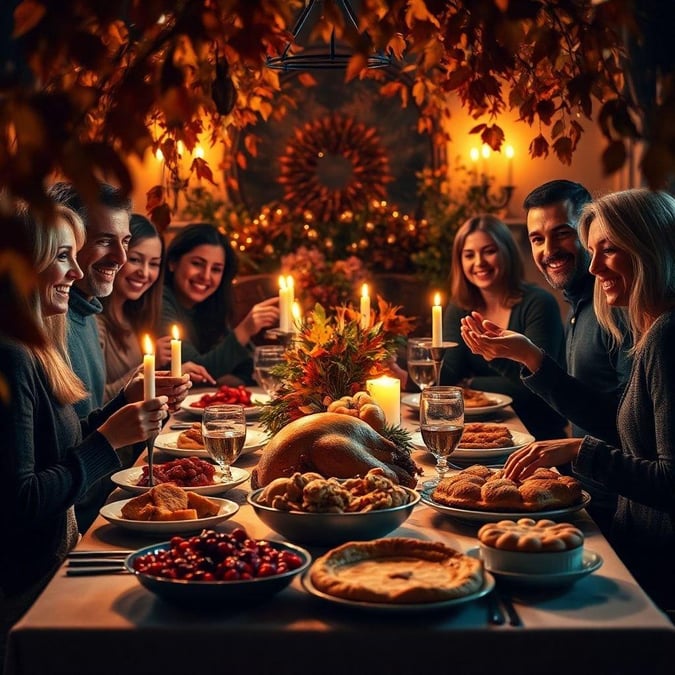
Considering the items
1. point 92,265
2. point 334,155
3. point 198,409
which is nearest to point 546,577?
point 198,409

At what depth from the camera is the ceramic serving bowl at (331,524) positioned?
170cm

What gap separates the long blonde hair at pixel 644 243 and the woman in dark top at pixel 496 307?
1.37 m

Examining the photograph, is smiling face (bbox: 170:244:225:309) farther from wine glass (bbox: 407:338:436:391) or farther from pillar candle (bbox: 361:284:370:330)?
wine glass (bbox: 407:338:436:391)

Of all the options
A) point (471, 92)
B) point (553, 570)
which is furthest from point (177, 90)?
point (471, 92)

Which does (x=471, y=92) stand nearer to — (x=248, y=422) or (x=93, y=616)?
(x=248, y=422)

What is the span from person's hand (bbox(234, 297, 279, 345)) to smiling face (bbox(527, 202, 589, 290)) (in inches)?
46.4

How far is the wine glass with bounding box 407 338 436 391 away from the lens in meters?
2.95

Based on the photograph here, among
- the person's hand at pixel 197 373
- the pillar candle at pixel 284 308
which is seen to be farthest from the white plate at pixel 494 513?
the person's hand at pixel 197 373

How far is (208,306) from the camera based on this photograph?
4.59 meters

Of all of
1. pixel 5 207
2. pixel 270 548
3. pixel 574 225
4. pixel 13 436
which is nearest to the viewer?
pixel 5 207

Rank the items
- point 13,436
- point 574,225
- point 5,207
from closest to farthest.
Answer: point 5,207 < point 13,436 < point 574,225

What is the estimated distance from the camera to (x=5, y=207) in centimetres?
121

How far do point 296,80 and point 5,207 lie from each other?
5.68 m

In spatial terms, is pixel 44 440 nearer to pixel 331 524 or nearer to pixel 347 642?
pixel 331 524
